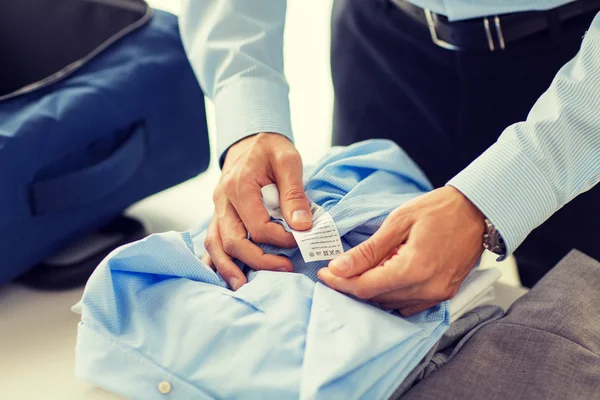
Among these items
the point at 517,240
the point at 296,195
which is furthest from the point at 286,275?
the point at 517,240

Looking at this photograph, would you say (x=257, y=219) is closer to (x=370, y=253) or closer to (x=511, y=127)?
(x=370, y=253)

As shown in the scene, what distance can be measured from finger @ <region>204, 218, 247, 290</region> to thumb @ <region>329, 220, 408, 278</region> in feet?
0.34

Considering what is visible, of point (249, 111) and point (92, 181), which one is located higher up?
point (249, 111)

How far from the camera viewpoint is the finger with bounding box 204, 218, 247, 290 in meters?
0.70

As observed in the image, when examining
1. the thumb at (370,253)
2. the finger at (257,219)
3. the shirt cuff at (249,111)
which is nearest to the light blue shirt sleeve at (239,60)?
the shirt cuff at (249,111)

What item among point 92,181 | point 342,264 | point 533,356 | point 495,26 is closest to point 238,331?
point 342,264

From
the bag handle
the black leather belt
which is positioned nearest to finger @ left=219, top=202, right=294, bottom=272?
the bag handle

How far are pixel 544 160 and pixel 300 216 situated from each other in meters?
0.24

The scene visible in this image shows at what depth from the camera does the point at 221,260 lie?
0.72 m

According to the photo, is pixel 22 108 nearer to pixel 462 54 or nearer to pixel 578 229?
pixel 462 54

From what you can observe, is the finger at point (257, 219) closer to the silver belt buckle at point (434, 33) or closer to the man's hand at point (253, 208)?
the man's hand at point (253, 208)

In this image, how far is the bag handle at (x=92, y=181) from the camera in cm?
87

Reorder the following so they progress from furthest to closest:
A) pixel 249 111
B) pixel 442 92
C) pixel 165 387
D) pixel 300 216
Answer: pixel 442 92 < pixel 249 111 < pixel 300 216 < pixel 165 387

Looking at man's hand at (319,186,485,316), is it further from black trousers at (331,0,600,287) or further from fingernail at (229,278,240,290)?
black trousers at (331,0,600,287)
